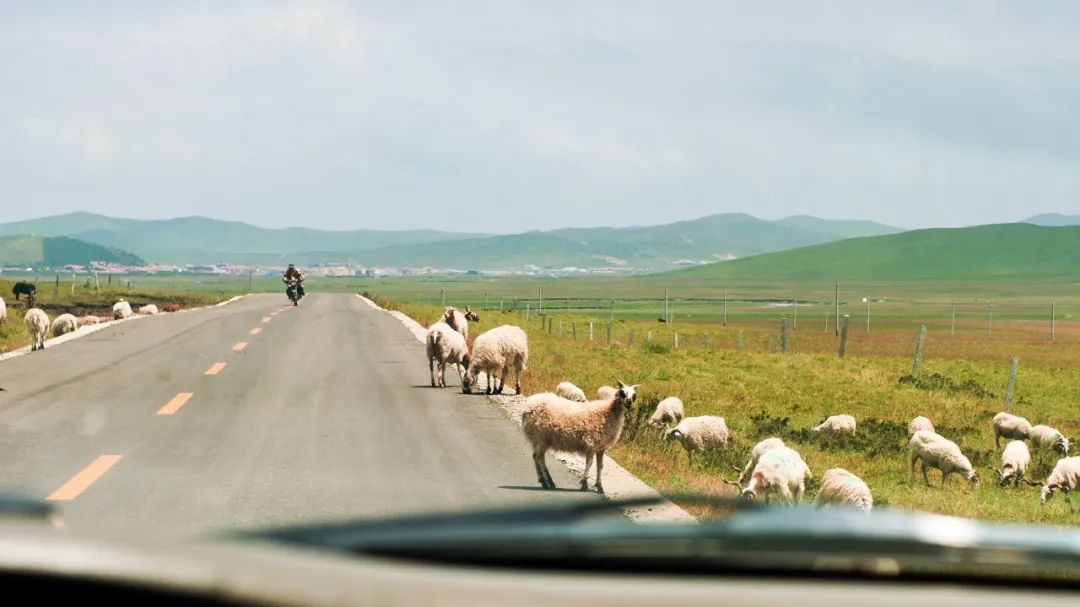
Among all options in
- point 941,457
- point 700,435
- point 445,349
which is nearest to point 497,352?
point 445,349

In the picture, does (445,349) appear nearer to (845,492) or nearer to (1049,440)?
(845,492)

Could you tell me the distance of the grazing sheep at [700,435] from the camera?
18.7 meters

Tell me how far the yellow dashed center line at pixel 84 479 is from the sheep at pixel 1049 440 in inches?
627

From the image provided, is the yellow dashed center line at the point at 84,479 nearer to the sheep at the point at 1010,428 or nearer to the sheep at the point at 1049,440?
the sheep at the point at 1049,440

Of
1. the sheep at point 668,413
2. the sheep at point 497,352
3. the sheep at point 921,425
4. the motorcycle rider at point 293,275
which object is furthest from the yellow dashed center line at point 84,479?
the motorcycle rider at point 293,275

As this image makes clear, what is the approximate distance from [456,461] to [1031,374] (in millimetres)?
32102

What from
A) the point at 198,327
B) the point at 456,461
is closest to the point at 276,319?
the point at 198,327

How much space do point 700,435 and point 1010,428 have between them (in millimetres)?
Result: 7130

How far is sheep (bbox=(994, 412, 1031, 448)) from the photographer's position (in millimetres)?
22297

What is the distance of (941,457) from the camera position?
17797mm

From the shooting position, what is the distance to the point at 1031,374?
3975 centimetres

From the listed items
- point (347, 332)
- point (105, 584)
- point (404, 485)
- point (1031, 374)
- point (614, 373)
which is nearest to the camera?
point (105, 584)

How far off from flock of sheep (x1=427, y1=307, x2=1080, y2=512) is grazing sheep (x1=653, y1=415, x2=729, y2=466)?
0.02 m

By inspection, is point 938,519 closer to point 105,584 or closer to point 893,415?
point 105,584
